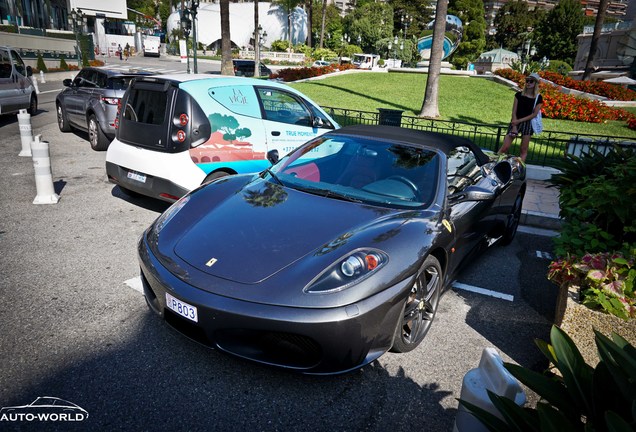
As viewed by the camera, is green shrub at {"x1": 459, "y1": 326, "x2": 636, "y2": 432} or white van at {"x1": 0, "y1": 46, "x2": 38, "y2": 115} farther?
white van at {"x1": 0, "y1": 46, "x2": 38, "y2": 115}

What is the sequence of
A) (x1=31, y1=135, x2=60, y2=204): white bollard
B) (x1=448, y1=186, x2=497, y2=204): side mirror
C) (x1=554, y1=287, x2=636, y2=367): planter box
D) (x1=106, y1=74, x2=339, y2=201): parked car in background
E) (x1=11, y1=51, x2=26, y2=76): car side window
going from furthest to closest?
(x1=11, y1=51, x2=26, y2=76): car side window
(x1=31, y1=135, x2=60, y2=204): white bollard
(x1=106, y1=74, x2=339, y2=201): parked car in background
(x1=448, y1=186, x2=497, y2=204): side mirror
(x1=554, y1=287, x2=636, y2=367): planter box

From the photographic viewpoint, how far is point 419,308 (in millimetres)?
3252

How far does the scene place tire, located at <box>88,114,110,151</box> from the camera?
9.58 metres

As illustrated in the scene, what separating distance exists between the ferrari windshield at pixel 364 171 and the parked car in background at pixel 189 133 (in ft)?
4.87

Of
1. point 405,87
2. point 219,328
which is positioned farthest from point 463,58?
point 219,328

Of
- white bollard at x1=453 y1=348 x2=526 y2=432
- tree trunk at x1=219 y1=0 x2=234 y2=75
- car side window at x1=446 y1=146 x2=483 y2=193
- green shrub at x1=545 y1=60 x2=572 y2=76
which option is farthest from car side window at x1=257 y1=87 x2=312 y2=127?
green shrub at x1=545 y1=60 x2=572 y2=76

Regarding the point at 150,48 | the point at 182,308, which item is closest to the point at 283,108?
the point at 182,308

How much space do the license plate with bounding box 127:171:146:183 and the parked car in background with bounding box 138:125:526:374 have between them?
1729 millimetres

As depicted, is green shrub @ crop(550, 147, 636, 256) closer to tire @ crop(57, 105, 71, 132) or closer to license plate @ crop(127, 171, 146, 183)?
license plate @ crop(127, 171, 146, 183)

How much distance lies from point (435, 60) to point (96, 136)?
11.2m

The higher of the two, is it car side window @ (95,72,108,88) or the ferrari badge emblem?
car side window @ (95,72,108,88)

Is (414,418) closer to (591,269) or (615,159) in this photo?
(591,269)

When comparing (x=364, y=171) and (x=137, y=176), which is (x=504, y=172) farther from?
(x=137, y=176)

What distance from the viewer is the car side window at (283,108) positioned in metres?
6.30
